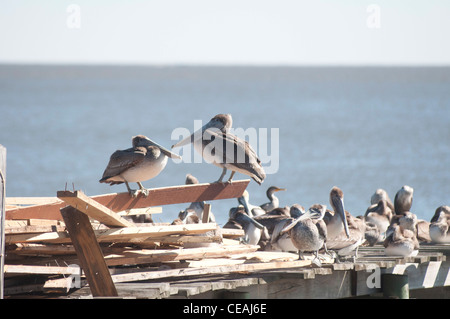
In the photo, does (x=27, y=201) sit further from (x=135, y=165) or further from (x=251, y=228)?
(x=251, y=228)

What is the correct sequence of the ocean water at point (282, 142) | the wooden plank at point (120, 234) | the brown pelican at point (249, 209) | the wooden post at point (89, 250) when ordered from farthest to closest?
the ocean water at point (282, 142) < the brown pelican at point (249, 209) < the wooden plank at point (120, 234) < the wooden post at point (89, 250)

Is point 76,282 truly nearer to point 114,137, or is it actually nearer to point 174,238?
point 174,238

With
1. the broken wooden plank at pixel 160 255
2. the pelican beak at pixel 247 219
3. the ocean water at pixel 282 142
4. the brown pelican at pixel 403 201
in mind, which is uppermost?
the ocean water at pixel 282 142

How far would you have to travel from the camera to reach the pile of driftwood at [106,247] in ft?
28.3

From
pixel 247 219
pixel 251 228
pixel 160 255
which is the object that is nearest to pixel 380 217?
pixel 247 219

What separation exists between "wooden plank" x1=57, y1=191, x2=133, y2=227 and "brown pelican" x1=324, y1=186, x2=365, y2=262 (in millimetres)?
3852

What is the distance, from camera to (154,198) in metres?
10.5

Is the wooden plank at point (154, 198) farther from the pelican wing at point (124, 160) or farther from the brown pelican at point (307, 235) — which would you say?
the brown pelican at point (307, 235)

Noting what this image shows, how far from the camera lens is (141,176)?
34.3 feet

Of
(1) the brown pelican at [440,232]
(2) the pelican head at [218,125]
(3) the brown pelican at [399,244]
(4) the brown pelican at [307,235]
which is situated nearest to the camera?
(4) the brown pelican at [307,235]

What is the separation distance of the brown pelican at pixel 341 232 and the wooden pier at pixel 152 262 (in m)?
0.39

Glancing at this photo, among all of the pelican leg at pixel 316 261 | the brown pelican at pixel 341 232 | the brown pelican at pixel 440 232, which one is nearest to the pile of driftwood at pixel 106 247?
the pelican leg at pixel 316 261
